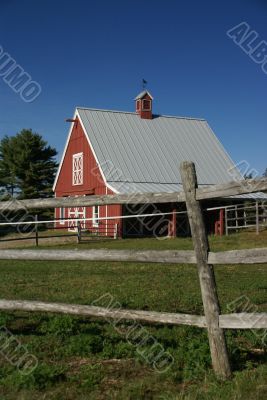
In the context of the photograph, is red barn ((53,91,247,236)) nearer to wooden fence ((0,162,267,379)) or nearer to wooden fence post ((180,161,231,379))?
wooden fence ((0,162,267,379))

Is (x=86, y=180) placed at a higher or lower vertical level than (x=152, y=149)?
lower

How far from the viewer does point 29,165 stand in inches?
1857

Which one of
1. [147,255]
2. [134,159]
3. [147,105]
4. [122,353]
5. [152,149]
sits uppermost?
[147,105]

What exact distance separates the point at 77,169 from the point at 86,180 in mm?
1862

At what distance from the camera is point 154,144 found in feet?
103

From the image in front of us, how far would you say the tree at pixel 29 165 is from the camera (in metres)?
46.6

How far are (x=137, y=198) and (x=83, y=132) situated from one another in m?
26.9

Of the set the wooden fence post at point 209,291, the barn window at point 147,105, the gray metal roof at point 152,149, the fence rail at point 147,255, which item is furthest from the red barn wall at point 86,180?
the wooden fence post at point 209,291

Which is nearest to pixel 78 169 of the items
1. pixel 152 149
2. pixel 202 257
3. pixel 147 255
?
pixel 152 149

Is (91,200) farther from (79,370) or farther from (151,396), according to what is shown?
(151,396)

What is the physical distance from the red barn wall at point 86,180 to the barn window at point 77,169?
28cm

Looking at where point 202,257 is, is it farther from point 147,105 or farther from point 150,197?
point 147,105

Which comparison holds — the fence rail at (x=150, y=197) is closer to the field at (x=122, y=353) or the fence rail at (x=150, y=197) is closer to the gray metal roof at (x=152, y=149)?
the field at (x=122, y=353)

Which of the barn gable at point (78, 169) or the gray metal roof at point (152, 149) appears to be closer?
the gray metal roof at point (152, 149)
